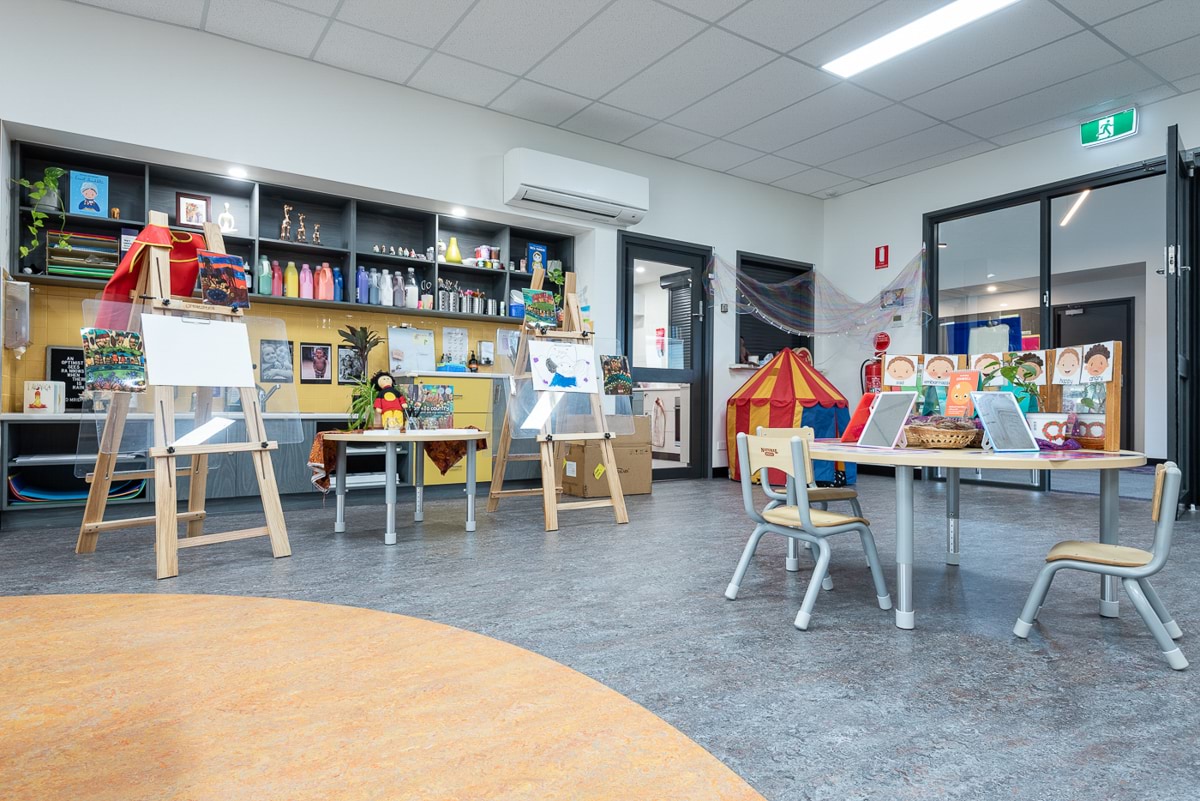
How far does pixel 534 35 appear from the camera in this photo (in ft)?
13.9

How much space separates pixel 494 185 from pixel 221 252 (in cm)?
257

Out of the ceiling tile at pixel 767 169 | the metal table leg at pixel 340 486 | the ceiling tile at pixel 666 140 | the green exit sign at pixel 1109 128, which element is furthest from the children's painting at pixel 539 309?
the green exit sign at pixel 1109 128

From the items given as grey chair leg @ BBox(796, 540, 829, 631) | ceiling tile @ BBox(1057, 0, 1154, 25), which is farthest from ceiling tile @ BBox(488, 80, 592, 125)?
grey chair leg @ BBox(796, 540, 829, 631)

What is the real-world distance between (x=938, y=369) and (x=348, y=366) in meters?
3.97

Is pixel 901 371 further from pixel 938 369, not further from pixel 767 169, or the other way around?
pixel 767 169

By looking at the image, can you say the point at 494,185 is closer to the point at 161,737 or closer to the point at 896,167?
the point at 896,167

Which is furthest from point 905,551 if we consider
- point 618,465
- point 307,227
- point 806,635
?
point 307,227

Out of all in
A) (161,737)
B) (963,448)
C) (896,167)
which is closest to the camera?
(161,737)

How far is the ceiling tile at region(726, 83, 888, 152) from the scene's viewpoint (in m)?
5.01

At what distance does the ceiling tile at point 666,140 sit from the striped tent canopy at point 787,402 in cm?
202

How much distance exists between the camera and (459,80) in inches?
189

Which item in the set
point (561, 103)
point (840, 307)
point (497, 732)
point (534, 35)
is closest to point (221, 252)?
point (534, 35)

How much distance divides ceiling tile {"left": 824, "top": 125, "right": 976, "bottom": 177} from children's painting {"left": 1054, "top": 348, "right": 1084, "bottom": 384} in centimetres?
384

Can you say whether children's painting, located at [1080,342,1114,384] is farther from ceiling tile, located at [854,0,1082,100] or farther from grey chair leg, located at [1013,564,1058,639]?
ceiling tile, located at [854,0,1082,100]
